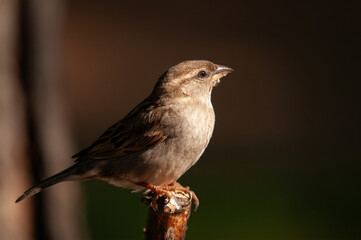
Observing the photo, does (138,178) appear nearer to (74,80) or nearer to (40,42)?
(40,42)

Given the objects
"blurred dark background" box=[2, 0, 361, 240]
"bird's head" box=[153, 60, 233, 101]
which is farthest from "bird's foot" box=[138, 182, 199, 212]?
"blurred dark background" box=[2, 0, 361, 240]

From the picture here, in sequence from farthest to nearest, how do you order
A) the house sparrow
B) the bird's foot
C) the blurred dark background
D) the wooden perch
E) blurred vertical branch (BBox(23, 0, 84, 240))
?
the blurred dark background → blurred vertical branch (BBox(23, 0, 84, 240)) → the house sparrow → the bird's foot → the wooden perch

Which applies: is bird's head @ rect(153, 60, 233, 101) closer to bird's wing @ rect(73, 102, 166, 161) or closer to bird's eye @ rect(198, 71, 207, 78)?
bird's eye @ rect(198, 71, 207, 78)

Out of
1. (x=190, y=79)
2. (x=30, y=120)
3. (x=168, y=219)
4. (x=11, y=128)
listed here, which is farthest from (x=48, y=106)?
(x=168, y=219)

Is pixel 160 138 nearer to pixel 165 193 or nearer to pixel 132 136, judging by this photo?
pixel 132 136

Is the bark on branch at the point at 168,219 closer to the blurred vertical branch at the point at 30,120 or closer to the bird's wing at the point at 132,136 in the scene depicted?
the bird's wing at the point at 132,136
